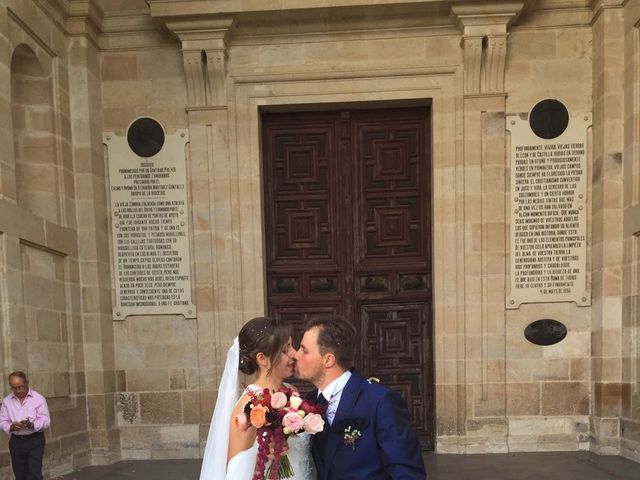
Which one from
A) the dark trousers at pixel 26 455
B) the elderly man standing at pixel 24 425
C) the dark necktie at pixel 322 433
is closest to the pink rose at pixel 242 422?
the dark necktie at pixel 322 433

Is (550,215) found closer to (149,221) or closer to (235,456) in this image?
(149,221)

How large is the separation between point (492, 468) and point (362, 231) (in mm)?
3062

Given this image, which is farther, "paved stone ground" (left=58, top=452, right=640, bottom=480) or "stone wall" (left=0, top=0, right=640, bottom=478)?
"stone wall" (left=0, top=0, right=640, bottom=478)

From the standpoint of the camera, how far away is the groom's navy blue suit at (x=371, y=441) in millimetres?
2186

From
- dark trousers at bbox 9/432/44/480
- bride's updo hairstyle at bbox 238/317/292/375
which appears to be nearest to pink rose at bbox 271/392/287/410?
bride's updo hairstyle at bbox 238/317/292/375

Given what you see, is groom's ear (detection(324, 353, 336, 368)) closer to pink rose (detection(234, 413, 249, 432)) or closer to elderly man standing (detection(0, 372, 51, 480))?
pink rose (detection(234, 413, 249, 432))

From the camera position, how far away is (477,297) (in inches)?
243

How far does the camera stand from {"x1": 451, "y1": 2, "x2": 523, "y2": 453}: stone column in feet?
20.0

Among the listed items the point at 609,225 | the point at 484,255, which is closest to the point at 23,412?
the point at 484,255

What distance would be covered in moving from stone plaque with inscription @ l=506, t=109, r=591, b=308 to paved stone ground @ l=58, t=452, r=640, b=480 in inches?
67.8

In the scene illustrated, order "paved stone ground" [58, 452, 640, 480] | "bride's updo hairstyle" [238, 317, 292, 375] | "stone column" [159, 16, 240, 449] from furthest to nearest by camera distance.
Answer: "stone column" [159, 16, 240, 449], "paved stone ground" [58, 452, 640, 480], "bride's updo hairstyle" [238, 317, 292, 375]

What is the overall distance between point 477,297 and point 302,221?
2.35 metres

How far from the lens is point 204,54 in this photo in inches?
242

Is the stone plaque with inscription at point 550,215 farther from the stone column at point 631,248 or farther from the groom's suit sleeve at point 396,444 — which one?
the groom's suit sleeve at point 396,444
